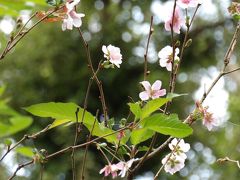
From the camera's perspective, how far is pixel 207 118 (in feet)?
2.22

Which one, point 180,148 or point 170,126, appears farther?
point 180,148

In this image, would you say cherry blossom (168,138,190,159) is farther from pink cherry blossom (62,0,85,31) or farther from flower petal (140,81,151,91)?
pink cherry blossom (62,0,85,31)

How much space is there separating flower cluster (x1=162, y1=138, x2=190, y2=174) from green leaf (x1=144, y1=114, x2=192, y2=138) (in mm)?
119

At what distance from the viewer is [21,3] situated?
28.0 inches

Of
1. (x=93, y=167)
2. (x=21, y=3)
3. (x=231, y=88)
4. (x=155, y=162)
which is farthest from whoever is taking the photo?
(x=231, y=88)

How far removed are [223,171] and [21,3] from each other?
139 inches

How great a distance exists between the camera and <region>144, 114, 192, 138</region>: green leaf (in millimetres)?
548

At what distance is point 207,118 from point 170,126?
14cm

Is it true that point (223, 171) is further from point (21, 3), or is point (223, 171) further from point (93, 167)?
point (21, 3)

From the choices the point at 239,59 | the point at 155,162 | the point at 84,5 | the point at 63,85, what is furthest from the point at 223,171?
the point at 84,5

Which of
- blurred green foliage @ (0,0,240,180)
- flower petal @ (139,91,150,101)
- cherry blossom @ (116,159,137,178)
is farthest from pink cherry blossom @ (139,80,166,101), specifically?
blurred green foliage @ (0,0,240,180)

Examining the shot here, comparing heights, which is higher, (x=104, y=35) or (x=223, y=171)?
(x=104, y=35)

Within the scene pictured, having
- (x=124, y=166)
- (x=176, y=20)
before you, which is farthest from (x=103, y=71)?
(x=124, y=166)

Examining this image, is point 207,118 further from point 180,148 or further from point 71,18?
point 71,18
